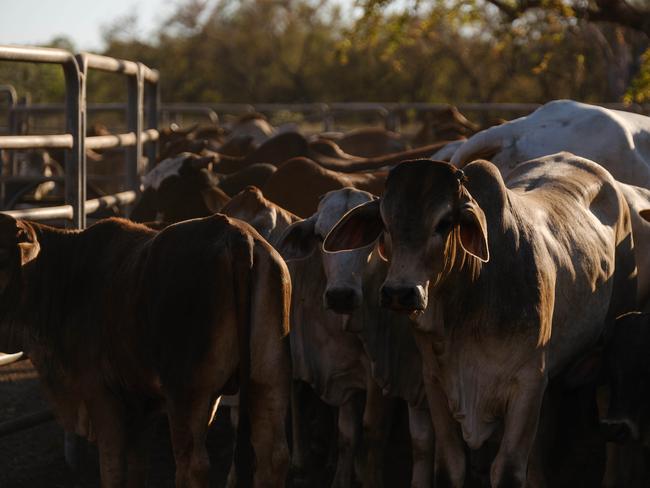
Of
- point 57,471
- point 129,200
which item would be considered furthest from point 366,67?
point 57,471

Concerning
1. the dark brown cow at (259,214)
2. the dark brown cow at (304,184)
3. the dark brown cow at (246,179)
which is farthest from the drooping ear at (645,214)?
the dark brown cow at (246,179)

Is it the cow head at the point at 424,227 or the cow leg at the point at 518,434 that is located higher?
the cow head at the point at 424,227

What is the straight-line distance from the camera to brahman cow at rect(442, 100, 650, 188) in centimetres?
691

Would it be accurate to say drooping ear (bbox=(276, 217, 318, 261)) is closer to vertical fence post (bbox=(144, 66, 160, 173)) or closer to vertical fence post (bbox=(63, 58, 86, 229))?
vertical fence post (bbox=(63, 58, 86, 229))

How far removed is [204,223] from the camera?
462 centimetres

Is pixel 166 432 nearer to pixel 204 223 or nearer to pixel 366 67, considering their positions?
pixel 204 223

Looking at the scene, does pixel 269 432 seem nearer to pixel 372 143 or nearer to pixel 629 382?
pixel 629 382

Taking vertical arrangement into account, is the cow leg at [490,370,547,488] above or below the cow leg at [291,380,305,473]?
above

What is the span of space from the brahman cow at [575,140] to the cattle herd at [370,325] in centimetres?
64

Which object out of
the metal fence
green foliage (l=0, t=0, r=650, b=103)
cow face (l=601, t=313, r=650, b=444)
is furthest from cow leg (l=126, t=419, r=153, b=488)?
green foliage (l=0, t=0, r=650, b=103)

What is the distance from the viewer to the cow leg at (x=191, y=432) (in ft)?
14.6

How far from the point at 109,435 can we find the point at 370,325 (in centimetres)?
130

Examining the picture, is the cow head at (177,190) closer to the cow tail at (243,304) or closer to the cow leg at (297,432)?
the cow leg at (297,432)

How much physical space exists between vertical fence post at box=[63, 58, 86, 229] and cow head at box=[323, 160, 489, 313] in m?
2.66
